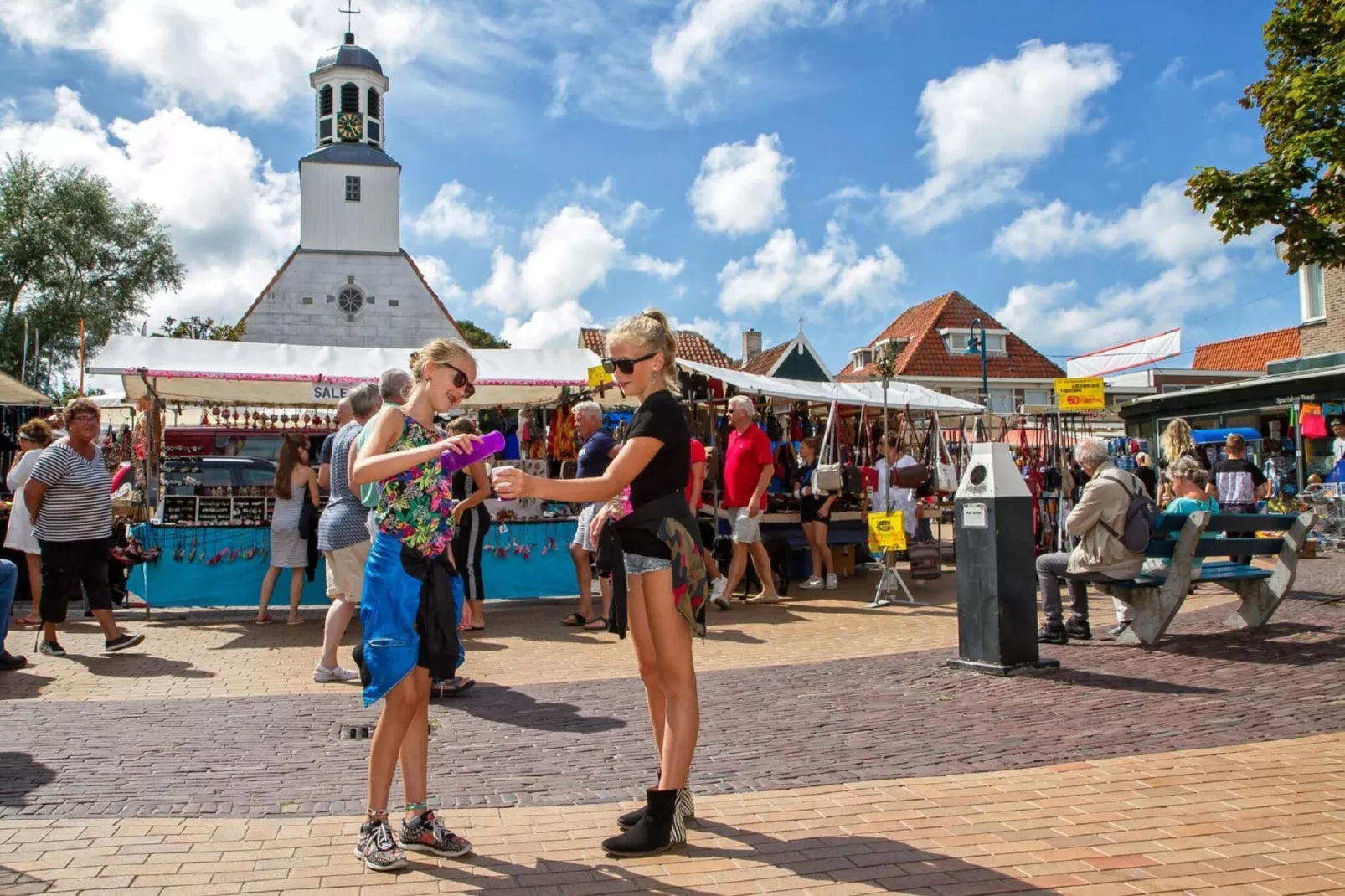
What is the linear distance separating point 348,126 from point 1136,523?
53939mm

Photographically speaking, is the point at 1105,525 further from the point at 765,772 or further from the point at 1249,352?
the point at 1249,352

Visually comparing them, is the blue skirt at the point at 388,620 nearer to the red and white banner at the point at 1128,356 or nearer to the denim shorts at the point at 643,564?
the denim shorts at the point at 643,564

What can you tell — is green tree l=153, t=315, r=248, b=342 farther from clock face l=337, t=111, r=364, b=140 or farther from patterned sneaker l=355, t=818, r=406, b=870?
patterned sneaker l=355, t=818, r=406, b=870

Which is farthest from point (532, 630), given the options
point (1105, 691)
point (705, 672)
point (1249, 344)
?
point (1249, 344)

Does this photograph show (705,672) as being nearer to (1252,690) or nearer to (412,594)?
(1252,690)

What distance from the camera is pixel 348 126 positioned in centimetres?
5459

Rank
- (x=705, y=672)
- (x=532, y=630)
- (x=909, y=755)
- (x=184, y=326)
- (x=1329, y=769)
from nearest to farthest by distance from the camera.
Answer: (x=1329, y=769) → (x=909, y=755) → (x=705, y=672) → (x=532, y=630) → (x=184, y=326)

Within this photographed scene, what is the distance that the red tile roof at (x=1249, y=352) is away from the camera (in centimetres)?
4097

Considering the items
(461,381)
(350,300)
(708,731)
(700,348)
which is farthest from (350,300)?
(461,381)

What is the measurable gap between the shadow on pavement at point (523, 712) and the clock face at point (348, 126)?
52921 millimetres

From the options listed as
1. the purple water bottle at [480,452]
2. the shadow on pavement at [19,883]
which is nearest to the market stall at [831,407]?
the purple water bottle at [480,452]

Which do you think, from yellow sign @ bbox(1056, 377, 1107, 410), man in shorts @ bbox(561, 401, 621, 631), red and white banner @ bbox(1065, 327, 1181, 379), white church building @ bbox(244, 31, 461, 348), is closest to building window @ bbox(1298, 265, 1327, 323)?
red and white banner @ bbox(1065, 327, 1181, 379)

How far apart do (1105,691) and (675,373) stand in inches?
154

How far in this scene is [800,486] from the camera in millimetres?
13031
